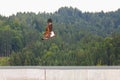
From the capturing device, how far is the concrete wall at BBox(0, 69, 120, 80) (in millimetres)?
8250

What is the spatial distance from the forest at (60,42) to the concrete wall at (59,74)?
97.1 feet

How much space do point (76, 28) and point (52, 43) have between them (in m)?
13.5

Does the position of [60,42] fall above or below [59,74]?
above

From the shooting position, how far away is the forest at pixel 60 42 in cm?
4125

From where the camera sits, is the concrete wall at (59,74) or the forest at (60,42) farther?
the forest at (60,42)

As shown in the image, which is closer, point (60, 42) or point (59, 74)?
point (59, 74)

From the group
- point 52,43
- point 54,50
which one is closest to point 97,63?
point 54,50

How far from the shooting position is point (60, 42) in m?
51.6

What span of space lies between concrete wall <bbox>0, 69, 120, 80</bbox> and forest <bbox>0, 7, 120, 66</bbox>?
97.1 feet

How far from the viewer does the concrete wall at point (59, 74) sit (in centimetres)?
825

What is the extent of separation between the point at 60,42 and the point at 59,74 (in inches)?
1702

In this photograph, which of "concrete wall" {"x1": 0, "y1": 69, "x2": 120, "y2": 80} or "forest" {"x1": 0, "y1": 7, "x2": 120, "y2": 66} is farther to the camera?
"forest" {"x1": 0, "y1": 7, "x2": 120, "y2": 66}

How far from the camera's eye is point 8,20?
5350cm

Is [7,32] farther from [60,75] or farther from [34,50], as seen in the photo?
[60,75]
